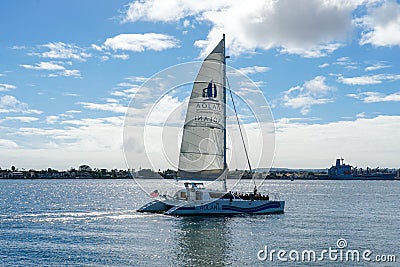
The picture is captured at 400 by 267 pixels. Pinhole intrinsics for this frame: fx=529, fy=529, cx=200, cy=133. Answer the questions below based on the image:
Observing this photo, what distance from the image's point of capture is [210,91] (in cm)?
6856

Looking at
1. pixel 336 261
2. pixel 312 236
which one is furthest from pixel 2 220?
pixel 336 261

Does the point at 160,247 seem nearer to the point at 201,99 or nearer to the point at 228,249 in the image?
the point at 228,249

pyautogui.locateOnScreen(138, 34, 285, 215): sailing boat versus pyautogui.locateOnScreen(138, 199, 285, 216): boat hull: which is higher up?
pyautogui.locateOnScreen(138, 34, 285, 215): sailing boat

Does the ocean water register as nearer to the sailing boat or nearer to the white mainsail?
the sailing boat

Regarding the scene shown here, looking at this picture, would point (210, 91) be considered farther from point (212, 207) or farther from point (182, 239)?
point (182, 239)

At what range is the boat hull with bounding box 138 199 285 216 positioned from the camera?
6562 centimetres

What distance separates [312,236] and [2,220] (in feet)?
121
